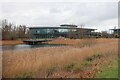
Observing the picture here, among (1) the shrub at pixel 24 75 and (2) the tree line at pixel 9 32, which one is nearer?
(1) the shrub at pixel 24 75

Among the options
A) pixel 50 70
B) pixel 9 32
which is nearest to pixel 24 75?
pixel 50 70

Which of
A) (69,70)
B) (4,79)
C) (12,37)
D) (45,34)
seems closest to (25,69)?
(4,79)

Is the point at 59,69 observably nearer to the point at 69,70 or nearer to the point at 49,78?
the point at 69,70

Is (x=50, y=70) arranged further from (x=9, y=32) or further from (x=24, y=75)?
(x=9, y=32)

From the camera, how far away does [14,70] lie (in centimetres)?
962

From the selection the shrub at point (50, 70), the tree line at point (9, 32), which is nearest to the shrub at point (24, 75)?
the shrub at point (50, 70)

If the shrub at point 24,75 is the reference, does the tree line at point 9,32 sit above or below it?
above

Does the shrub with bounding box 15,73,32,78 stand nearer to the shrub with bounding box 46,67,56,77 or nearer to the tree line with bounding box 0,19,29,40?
the shrub with bounding box 46,67,56,77

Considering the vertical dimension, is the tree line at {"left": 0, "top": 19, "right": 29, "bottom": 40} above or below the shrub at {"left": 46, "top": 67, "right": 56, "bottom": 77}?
above

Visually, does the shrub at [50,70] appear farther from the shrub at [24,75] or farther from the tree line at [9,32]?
the tree line at [9,32]

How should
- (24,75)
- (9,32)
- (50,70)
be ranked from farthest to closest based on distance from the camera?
(9,32) < (50,70) < (24,75)

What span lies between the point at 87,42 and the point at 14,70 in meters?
20.6

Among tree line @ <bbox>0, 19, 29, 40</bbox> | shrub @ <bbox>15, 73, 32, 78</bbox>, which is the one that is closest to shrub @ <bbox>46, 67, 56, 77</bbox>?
shrub @ <bbox>15, 73, 32, 78</bbox>

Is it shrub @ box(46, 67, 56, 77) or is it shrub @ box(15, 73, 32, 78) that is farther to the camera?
shrub @ box(46, 67, 56, 77)
